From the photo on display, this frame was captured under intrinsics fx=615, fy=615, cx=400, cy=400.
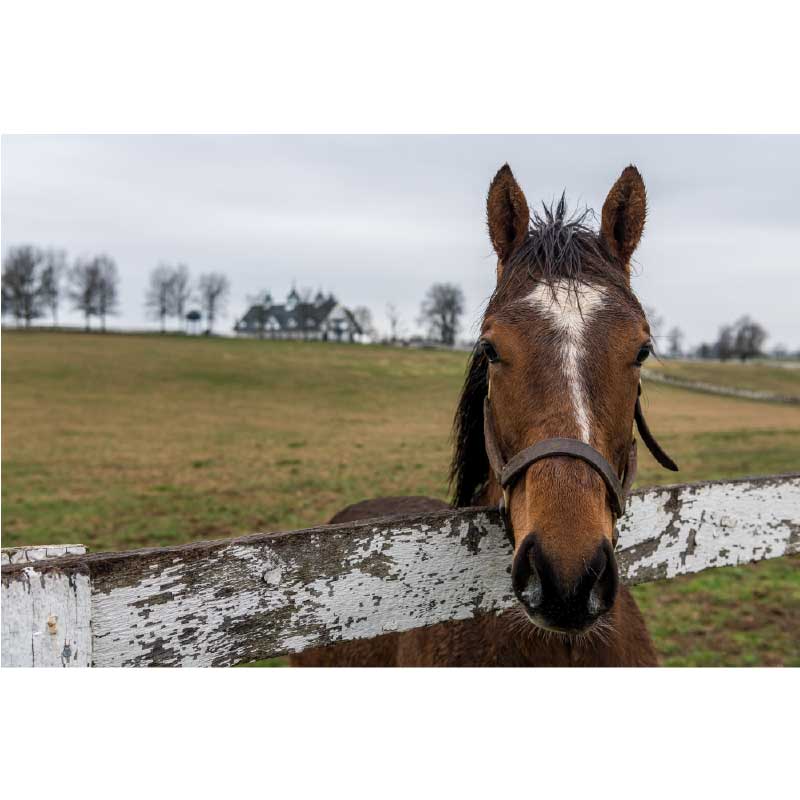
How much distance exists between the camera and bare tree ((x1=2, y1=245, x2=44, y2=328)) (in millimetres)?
61000

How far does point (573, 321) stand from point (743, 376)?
69785 mm

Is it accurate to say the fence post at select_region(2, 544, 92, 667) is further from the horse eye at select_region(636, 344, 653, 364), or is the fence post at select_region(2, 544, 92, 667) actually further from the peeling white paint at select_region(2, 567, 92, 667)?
the horse eye at select_region(636, 344, 653, 364)

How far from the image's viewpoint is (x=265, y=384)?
40000mm

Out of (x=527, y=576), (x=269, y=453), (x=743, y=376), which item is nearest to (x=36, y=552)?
(x=527, y=576)

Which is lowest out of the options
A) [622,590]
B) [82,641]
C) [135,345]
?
[622,590]

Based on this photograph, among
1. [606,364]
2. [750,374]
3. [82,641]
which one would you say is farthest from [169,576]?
[750,374]

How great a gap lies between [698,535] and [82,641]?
84.0 inches

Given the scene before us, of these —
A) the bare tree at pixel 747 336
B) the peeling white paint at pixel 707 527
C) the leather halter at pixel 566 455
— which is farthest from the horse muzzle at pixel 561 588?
the bare tree at pixel 747 336

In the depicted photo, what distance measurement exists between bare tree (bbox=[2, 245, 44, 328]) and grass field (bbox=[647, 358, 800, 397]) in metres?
→ 61.6

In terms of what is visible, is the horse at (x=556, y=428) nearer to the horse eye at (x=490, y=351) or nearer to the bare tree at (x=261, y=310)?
the horse eye at (x=490, y=351)

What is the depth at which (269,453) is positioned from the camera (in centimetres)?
1900

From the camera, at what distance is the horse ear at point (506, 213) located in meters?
2.37

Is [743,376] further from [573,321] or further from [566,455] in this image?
[566,455]

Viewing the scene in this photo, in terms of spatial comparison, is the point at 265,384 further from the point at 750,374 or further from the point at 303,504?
the point at 750,374
